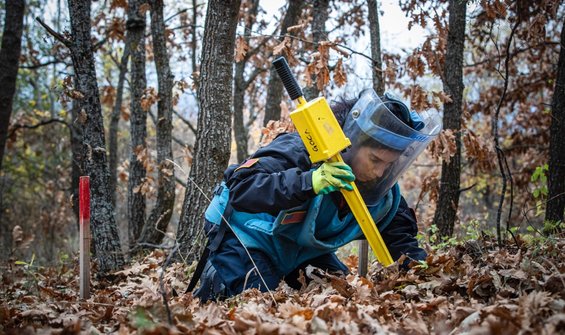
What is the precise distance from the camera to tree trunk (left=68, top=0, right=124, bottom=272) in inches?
181

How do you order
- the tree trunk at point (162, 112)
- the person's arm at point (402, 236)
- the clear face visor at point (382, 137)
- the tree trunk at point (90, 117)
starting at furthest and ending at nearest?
1. the tree trunk at point (162, 112)
2. the tree trunk at point (90, 117)
3. the person's arm at point (402, 236)
4. the clear face visor at point (382, 137)

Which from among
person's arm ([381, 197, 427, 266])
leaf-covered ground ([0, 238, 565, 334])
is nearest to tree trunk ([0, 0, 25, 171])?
leaf-covered ground ([0, 238, 565, 334])

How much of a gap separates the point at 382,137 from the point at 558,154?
2727 millimetres

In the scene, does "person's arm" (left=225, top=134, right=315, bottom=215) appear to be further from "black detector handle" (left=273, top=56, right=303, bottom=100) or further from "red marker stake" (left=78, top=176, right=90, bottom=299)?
"red marker stake" (left=78, top=176, right=90, bottom=299)

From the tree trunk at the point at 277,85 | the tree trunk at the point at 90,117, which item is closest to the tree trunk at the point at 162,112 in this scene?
the tree trunk at the point at 90,117

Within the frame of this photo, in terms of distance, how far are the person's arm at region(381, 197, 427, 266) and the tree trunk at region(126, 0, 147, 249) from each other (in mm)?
4787

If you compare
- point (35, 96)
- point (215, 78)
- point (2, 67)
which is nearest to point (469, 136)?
point (215, 78)

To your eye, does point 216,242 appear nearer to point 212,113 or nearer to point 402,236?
point 402,236

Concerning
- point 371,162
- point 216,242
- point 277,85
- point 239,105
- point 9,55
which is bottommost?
point 216,242

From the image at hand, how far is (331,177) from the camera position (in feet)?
10.0

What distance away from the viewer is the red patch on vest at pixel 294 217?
3250mm

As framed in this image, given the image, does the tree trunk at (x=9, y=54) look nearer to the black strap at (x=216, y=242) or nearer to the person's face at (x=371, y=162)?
the black strap at (x=216, y=242)

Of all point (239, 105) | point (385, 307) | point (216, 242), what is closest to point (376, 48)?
point (216, 242)

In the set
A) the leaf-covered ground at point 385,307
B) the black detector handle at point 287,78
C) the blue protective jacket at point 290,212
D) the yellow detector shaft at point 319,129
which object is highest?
the black detector handle at point 287,78
